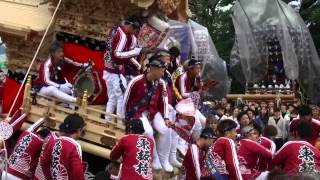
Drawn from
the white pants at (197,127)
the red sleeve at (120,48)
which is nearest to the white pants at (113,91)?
the red sleeve at (120,48)

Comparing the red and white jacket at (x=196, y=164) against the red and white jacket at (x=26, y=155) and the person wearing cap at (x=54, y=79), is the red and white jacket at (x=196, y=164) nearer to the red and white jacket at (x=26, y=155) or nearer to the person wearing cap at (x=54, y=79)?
the red and white jacket at (x=26, y=155)

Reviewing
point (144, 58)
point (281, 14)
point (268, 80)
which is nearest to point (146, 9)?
point (144, 58)

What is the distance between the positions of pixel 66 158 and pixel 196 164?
5.69 ft

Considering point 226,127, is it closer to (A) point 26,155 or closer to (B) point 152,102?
(B) point 152,102

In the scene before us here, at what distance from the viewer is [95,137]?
8.11 meters

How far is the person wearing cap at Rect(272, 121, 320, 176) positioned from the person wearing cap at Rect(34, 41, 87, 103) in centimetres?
344

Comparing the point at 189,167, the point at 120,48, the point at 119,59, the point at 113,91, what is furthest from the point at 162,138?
the point at 120,48

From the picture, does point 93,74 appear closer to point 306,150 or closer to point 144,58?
point 144,58

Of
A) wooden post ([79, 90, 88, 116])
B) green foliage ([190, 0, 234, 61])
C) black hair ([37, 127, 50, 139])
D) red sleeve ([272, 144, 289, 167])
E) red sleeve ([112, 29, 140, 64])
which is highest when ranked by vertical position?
red sleeve ([112, 29, 140, 64])

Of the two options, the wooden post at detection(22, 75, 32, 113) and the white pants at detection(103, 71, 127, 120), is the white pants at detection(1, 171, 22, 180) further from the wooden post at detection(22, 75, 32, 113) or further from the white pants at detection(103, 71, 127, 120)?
the white pants at detection(103, 71, 127, 120)

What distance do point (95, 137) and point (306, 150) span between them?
125 inches

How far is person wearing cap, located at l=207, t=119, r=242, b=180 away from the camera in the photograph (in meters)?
6.56

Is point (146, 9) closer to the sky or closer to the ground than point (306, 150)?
closer to the sky

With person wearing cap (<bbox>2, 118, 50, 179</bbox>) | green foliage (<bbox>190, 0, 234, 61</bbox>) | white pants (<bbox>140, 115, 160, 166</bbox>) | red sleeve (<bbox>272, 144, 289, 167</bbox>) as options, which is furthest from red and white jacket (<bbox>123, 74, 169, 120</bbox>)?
green foliage (<bbox>190, 0, 234, 61</bbox>)
